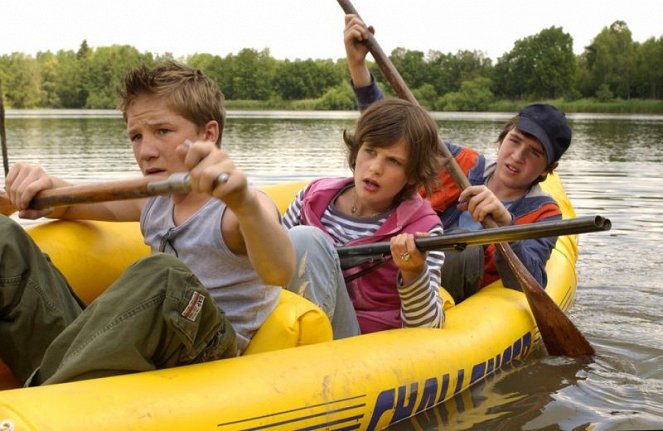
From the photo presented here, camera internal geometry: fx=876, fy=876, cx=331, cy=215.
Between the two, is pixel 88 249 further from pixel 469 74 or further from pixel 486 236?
pixel 469 74

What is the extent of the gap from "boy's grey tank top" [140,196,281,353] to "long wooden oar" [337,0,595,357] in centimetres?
135

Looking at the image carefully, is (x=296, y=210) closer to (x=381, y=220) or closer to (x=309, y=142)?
(x=381, y=220)

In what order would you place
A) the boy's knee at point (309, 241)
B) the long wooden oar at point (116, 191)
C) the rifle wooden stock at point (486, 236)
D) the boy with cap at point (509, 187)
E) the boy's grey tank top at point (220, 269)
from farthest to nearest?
the boy with cap at point (509, 187)
the boy's knee at point (309, 241)
the rifle wooden stock at point (486, 236)
the boy's grey tank top at point (220, 269)
the long wooden oar at point (116, 191)

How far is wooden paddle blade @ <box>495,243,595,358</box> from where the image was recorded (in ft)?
12.7

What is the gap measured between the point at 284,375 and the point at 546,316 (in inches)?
68.2

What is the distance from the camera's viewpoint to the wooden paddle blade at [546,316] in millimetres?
3859

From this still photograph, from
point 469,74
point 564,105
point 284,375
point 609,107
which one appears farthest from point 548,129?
point 469,74

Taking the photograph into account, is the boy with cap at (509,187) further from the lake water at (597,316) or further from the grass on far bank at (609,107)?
the grass on far bank at (609,107)

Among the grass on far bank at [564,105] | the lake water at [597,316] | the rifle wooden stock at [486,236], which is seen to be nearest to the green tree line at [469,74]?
the grass on far bank at [564,105]

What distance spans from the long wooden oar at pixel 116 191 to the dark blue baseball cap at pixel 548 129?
101 inches

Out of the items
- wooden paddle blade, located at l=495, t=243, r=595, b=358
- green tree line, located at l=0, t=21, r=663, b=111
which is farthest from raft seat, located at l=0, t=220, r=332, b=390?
green tree line, located at l=0, t=21, r=663, b=111

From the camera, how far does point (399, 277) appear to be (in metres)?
3.17

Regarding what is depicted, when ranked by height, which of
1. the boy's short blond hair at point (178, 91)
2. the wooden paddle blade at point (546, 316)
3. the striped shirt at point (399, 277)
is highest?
the boy's short blond hair at point (178, 91)

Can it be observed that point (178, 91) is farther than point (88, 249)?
No
